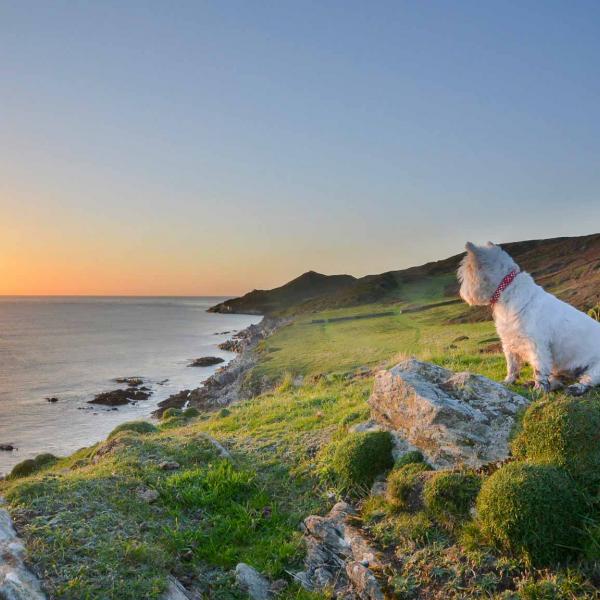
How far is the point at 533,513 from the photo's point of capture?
5.59m

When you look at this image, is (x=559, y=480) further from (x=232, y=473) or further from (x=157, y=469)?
(x=157, y=469)

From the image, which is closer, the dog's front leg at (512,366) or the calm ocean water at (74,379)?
the dog's front leg at (512,366)

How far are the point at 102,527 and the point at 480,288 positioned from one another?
7.67m

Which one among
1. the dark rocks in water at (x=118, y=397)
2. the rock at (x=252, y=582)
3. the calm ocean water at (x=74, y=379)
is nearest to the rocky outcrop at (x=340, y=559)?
the rock at (x=252, y=582)

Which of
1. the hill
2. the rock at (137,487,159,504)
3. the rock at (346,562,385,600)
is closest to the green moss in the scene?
the rock at (137,487,159,504)

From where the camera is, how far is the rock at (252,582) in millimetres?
6362

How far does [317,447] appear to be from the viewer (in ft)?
35.3

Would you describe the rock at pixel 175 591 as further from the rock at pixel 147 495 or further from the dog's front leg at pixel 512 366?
the dog's front leg at pixel 512 366

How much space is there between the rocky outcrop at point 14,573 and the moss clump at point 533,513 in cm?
543

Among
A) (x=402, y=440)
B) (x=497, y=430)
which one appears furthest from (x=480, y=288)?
(x=402, y=440)

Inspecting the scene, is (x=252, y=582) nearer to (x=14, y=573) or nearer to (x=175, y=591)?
(x=175, y=591)

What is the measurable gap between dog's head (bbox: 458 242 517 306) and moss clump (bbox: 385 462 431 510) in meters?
3.44

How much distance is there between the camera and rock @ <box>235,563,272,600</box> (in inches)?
250

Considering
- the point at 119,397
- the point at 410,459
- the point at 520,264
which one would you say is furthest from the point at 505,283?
the point at 520,264
